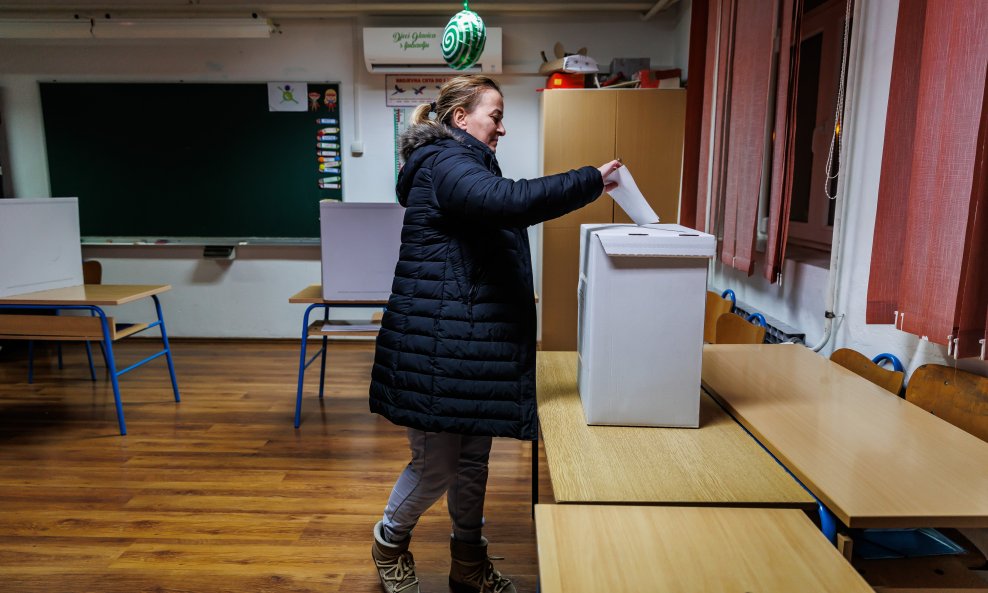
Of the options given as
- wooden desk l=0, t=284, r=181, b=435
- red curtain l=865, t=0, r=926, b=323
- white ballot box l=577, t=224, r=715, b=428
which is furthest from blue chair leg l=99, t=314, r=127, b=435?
red curtain l=865, t=0, r=926, b=323

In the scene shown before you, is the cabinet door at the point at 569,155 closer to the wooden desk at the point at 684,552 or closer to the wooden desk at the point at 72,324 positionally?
the wooden desk at the point at 72,324

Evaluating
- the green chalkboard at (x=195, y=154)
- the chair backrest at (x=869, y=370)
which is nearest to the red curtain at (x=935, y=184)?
the chair backrest at (x=869, y=370)

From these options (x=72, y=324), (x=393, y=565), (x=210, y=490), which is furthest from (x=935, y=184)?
(x=72, y=324)

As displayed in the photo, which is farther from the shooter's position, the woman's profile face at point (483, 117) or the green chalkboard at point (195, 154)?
the green chalkboard at point (195, 154)

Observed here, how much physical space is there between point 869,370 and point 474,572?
1250 mm

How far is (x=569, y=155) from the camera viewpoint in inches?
165

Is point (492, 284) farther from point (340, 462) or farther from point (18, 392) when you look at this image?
point (18, 392)

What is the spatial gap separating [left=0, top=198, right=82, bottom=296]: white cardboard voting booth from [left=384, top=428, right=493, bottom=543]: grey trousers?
2490 millimetres

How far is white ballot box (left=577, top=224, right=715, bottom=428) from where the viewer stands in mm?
1333

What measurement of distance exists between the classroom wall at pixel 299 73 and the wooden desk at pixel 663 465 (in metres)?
3.31

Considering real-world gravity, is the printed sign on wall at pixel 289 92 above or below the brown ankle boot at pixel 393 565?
above

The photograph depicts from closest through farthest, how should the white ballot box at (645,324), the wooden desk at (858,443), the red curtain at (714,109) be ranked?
the wooden desk at (858,443)
the white ballot box at (645,324)
the red curtain at (714,109)

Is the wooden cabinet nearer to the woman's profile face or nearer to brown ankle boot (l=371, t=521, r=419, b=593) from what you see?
the woman's profile face

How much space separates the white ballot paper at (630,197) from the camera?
56.2 inches
